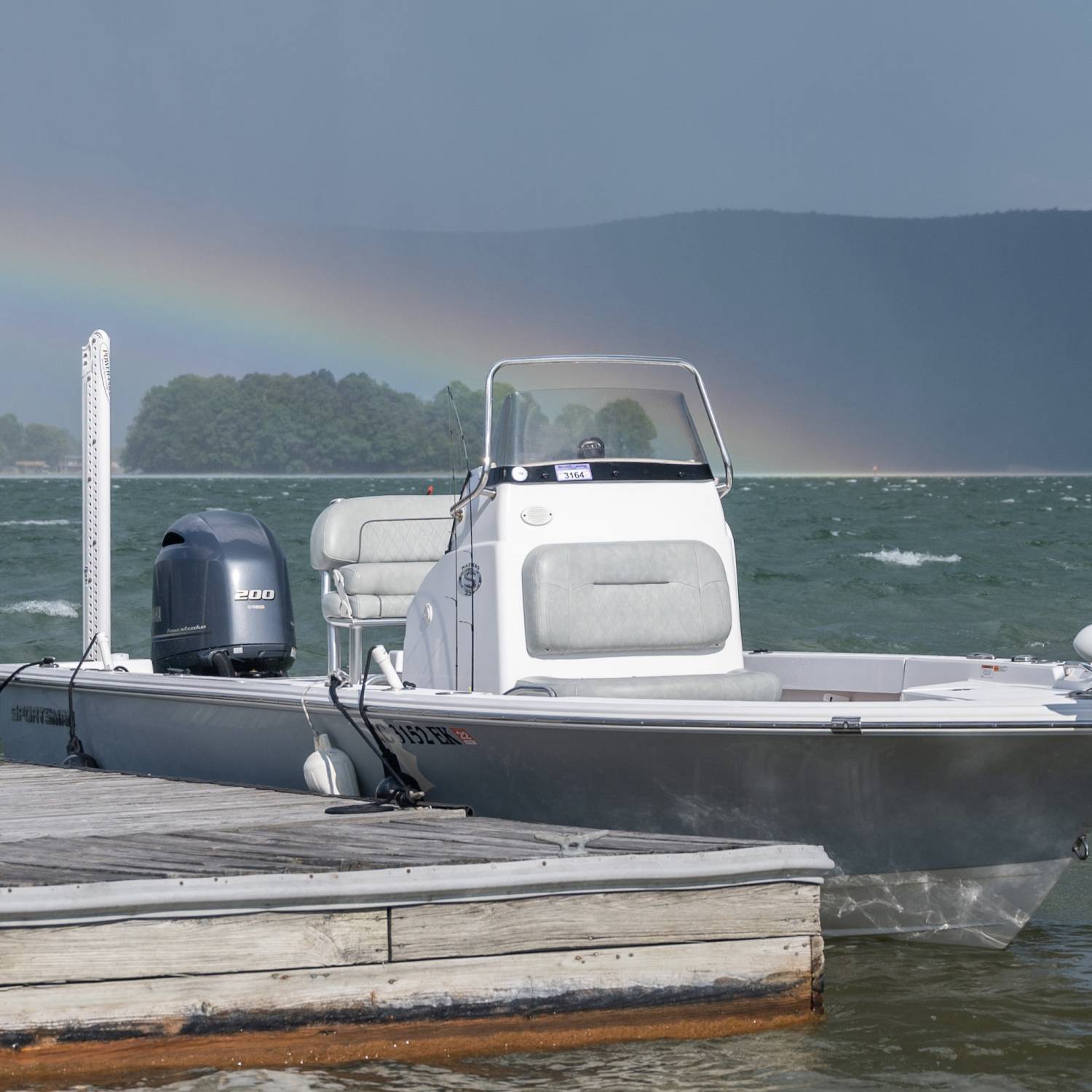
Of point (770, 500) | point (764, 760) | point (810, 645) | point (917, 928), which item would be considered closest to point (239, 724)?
point (764, 760)

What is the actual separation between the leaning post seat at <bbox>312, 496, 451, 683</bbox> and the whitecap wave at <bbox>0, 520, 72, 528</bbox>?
38.9 metres

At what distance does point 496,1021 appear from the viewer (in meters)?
4.68

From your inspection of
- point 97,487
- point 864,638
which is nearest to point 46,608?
point 864,638

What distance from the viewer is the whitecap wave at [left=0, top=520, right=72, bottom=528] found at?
4519 centimetres

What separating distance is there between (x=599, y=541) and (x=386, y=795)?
1.39 metres

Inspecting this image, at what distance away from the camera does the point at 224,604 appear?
303 inches

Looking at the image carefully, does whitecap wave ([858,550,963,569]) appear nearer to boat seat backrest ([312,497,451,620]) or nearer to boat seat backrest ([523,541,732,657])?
boat seat backrest ([312,497,451,620])

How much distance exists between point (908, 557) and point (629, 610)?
1095 inches

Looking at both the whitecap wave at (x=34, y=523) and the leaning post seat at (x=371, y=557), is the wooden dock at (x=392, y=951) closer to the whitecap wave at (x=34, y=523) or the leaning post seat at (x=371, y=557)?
the leaning post seat at (x=371, y=557)

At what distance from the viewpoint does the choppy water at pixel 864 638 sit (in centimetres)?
465

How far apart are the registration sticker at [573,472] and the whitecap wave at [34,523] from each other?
1602 inches

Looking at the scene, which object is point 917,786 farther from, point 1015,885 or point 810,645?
point 810,645

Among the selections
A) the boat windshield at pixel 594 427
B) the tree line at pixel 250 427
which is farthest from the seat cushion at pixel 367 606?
the tree line at pixel 250 427

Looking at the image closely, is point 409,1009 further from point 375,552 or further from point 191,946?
point 375,552
